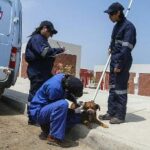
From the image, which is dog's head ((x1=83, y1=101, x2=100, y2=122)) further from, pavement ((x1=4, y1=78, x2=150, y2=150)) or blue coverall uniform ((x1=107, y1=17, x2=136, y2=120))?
blue coverall uniform ((x1=107, y1=17, x2=136, y2=120))

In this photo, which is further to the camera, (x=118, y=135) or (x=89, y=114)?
(x=89, y=114)

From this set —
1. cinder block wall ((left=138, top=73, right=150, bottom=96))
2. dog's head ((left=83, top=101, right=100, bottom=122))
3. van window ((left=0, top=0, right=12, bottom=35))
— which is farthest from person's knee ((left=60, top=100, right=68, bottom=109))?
cinder block wall ((left=138, top=73, right=150, bottom=96))

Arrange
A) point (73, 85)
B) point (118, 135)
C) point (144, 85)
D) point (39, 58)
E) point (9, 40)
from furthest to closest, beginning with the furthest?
1. point (144, 85)
2. point (9, 40)
3. point (39, 58)
4. point (73, 85)
5. point (118, 135)

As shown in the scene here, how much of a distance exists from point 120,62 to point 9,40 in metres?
2.33

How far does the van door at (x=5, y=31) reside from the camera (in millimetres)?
7348

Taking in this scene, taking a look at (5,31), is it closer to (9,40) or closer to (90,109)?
(9,40)

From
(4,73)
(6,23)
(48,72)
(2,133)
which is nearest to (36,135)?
(2,133)

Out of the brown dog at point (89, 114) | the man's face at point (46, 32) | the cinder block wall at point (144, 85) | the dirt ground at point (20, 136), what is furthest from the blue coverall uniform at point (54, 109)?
the cinder block wall at point (144, 85)

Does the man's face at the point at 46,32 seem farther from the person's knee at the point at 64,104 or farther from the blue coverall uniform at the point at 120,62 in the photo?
the person's knee at the point at 64,104

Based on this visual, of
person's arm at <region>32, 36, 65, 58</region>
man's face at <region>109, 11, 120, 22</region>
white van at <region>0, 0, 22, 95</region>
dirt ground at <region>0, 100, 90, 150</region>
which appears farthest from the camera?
white van at <region>0, 0, 22, 95</region>

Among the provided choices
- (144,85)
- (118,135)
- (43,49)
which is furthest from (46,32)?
(144,85)

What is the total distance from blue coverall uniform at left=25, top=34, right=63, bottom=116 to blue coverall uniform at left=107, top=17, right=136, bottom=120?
0.88 metres

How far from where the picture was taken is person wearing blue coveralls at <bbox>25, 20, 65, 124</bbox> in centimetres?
645

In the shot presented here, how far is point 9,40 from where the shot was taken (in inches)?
294
